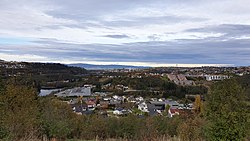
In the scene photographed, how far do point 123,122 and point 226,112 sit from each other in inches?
680

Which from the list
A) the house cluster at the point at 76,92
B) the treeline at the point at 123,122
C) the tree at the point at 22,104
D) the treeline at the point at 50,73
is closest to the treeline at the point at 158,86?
the house cluster at the point at 76,92

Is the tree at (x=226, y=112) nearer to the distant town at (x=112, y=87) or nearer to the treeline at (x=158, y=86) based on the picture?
the distant town at (x=112, y=87)

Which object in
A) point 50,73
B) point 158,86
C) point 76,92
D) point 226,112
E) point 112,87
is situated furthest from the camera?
point 50,73

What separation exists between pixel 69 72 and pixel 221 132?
3137 inches

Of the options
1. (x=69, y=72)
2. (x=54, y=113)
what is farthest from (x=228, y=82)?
(x=69, y=72)

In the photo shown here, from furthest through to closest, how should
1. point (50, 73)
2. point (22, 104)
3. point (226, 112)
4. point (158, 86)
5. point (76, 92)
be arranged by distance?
1. point (50, 73)
2. point (158, 86)
3. point (76, 92)
4. point (22, 104)
5. point (226, 112)

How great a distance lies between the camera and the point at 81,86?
71812mm

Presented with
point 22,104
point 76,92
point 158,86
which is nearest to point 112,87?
point 158,86

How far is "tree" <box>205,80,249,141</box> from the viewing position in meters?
7.86

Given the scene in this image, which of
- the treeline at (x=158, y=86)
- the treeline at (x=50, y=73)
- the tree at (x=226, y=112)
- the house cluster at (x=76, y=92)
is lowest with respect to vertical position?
the house cluster at (x=76, y=92)

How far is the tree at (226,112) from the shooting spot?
25.8ft

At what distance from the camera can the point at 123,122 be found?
24.8 metres

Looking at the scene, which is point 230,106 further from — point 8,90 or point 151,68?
point 151,68

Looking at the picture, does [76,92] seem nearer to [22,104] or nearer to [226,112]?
[22,104]
